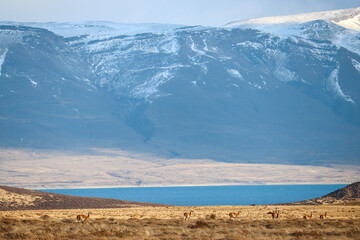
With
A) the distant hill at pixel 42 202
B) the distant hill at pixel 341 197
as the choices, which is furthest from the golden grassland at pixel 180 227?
the distant hill at pixel 341 197

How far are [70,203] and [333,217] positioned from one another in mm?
30988

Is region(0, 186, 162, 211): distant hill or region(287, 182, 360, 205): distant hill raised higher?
region(287, 182, 360, 205): distant hill

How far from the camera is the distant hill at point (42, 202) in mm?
68688

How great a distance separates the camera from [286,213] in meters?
53.7

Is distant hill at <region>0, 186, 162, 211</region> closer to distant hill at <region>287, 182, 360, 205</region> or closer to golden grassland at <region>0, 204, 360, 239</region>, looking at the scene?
golden grassland at <region>0, 204, 360, 239</region>

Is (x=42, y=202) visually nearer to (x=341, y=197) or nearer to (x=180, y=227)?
(x=341, y=197)

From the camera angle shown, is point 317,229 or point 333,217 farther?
point 333,217

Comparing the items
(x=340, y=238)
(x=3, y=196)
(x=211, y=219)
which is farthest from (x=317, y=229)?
(x=3, y=196)

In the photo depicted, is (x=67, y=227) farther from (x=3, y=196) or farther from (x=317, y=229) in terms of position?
→ (x=3, y=196)

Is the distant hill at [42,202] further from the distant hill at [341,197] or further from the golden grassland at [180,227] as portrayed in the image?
the distant hill at [341,197]

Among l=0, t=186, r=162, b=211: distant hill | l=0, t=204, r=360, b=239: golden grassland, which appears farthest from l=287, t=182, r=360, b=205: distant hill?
l=0, t=204, r=360, b=239: golden grassland

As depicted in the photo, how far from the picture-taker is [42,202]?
234 feet

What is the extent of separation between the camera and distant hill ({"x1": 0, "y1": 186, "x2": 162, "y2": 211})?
68.7 metres

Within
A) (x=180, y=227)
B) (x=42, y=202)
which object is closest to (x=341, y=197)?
(x=42, y=202)
